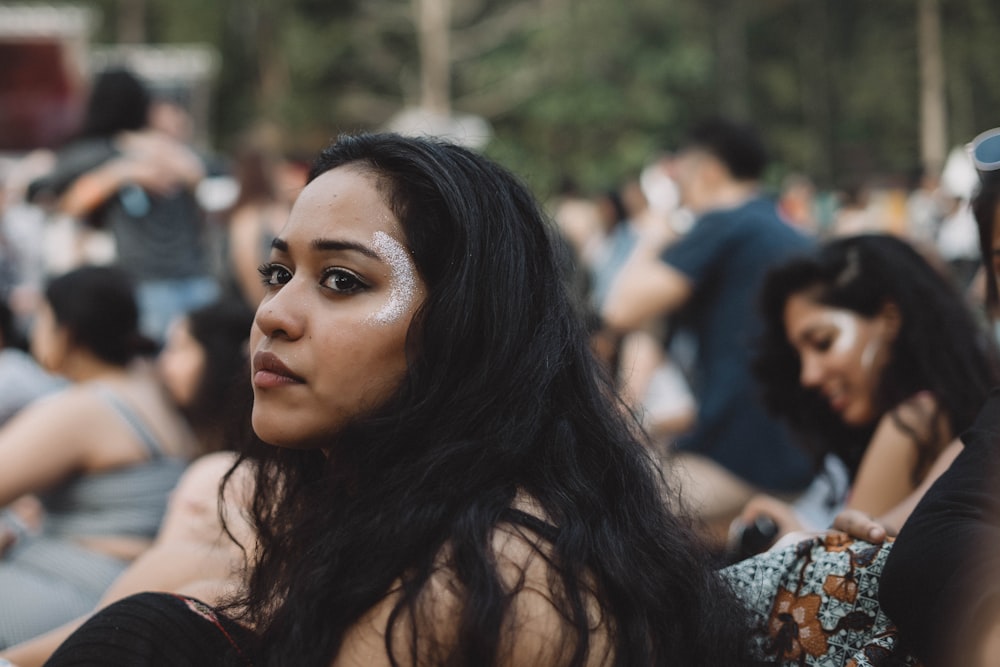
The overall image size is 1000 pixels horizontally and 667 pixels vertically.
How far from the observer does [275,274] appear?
6.05ft

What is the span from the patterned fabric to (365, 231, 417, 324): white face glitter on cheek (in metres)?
0.66

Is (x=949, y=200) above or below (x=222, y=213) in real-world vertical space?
below

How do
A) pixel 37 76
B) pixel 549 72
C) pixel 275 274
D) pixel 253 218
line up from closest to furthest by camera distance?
pixel 275 274 < pixel 253 218 < pixel 37 76 < pixel 549 72

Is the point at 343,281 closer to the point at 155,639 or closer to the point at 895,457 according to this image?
the point at 155,639

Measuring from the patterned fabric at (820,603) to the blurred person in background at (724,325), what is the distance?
2.07 metres

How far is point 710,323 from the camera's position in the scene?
4520 millimetres

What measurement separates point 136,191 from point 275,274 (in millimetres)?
4485

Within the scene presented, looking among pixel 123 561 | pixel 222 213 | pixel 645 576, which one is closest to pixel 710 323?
pixel 123 561

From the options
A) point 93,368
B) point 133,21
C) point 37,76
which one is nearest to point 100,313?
point 93,368

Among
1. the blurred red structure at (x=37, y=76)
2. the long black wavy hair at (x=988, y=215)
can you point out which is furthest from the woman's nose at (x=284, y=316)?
the blurred red structure at (x=37, y=76)

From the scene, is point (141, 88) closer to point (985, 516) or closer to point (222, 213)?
point (222, 213)

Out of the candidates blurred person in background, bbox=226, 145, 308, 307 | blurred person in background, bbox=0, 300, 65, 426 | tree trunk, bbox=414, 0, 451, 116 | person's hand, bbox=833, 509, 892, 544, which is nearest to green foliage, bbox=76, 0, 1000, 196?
tree trunk, bbox=414, 0, 451, 116

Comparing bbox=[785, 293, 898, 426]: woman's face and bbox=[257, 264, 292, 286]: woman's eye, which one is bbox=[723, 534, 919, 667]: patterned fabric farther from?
bbox=[785, 293, 898, 426]: woman's face

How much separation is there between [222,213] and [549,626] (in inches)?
247
